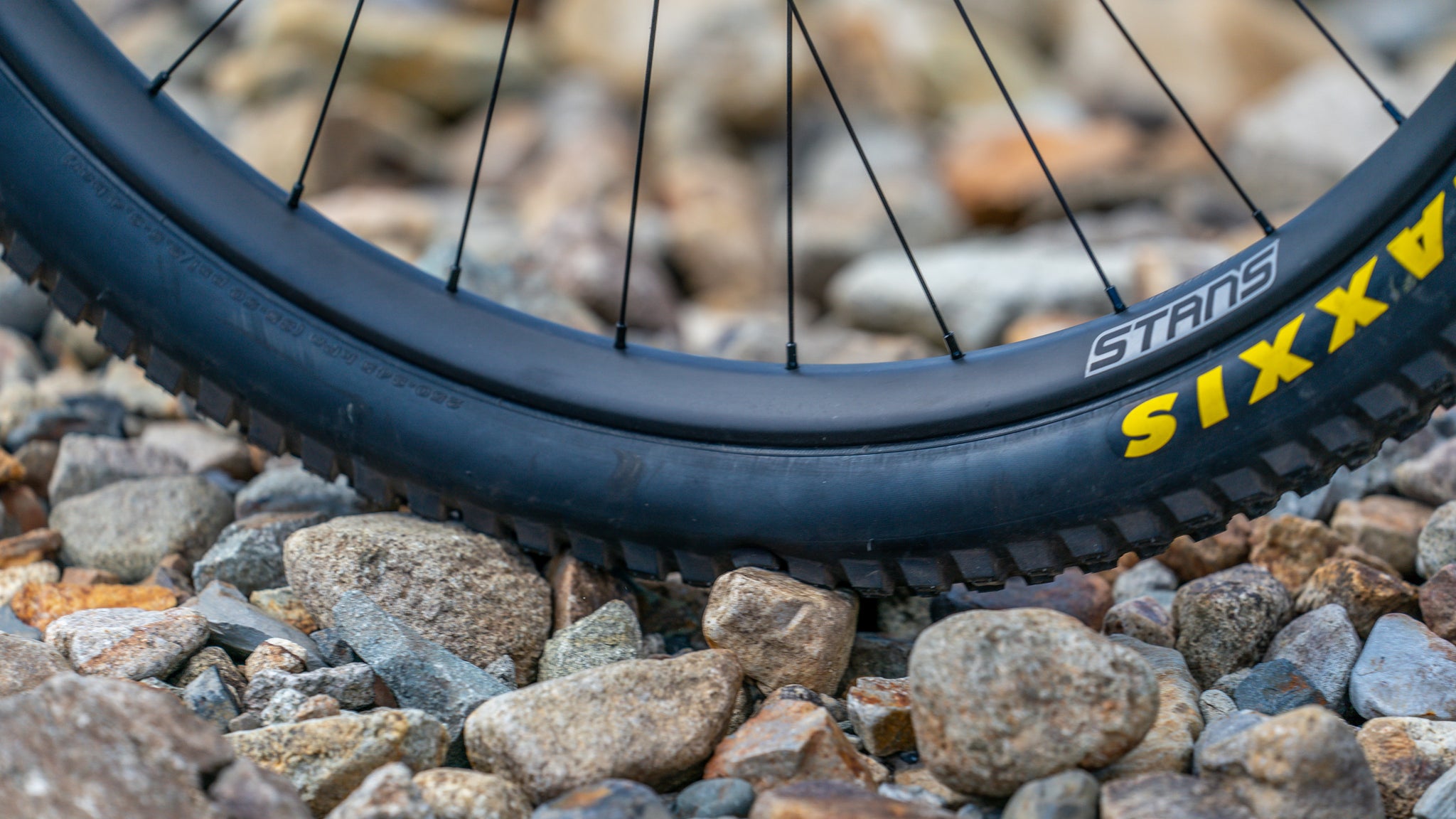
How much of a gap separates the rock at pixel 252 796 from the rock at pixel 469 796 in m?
0.09

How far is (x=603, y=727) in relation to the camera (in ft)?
3.40

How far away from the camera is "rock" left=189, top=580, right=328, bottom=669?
1211 millimetres

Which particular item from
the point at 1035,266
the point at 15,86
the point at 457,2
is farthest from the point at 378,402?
the point at 457,2

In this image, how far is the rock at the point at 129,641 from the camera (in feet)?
3.72

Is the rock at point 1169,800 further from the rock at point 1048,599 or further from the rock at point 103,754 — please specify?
the rock at point 103,754

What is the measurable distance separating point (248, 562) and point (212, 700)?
0.33 metres

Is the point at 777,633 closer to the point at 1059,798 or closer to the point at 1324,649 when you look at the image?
the point at 1059,798

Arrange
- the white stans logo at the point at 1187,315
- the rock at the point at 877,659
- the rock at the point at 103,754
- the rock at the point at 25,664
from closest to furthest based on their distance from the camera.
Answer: the rock at the point at 103,754 < the rock at the point at 25,664 < the white stans logo at the point at 1187,315 < the rock at the point at 877,659

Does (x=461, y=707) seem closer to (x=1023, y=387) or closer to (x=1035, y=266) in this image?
(x=1023, y=387)

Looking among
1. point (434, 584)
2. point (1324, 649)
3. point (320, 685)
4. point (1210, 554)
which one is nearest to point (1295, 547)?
point (1210, 554)

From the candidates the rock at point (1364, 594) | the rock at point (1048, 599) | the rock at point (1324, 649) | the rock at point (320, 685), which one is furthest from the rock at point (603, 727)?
the rock at point (1364, 594)

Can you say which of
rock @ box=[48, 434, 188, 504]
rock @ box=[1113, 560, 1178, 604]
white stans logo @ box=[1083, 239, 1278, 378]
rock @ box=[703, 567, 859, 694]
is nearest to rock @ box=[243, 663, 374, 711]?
rock @ box=[703, 567, 859, 694]

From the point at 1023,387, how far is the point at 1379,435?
0.33 metres

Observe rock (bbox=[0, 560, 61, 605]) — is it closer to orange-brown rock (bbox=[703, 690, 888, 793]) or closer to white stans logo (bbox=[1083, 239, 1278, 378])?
orange-brown rock (bbox=[703, 690, 888, 793])
